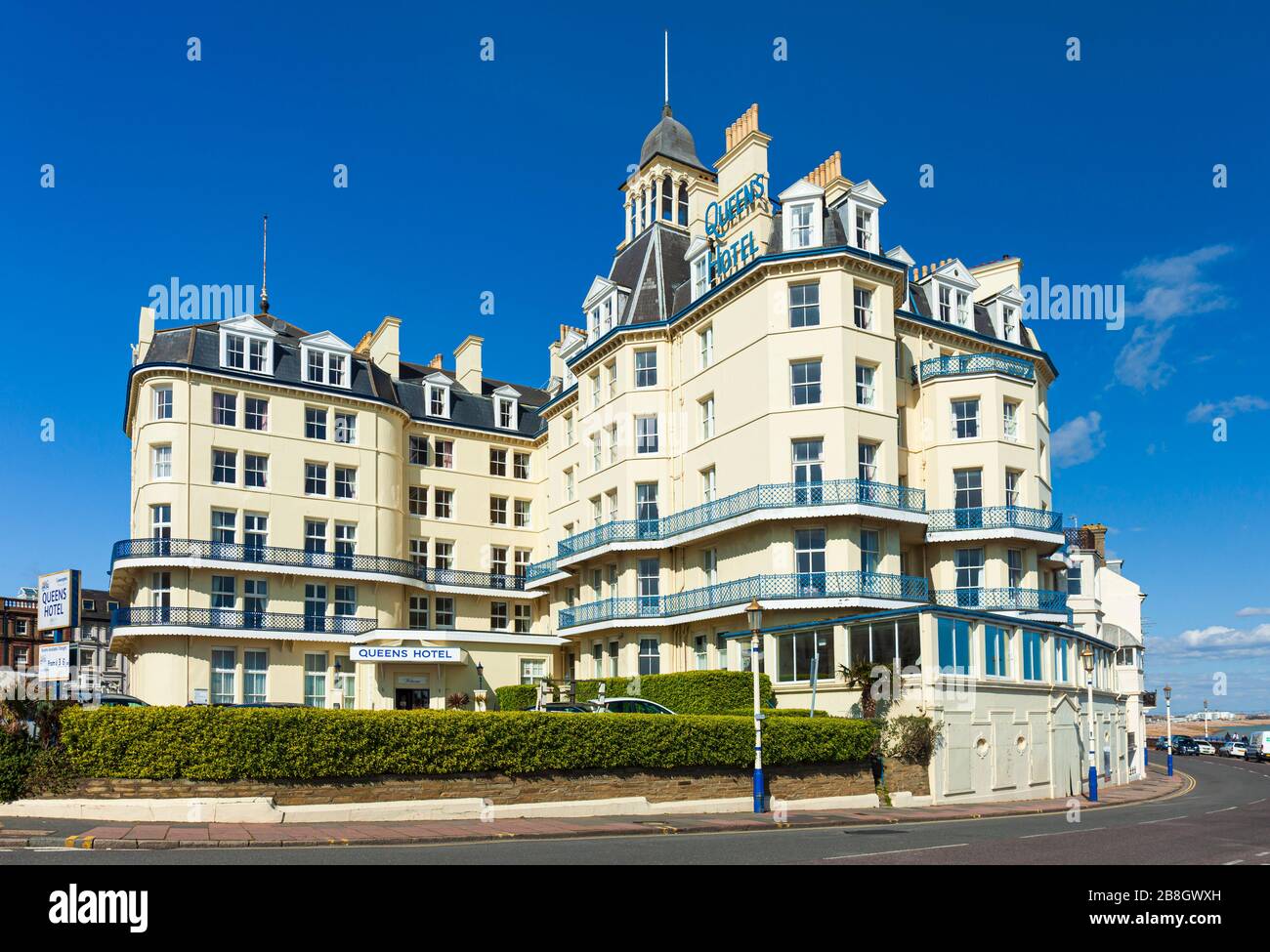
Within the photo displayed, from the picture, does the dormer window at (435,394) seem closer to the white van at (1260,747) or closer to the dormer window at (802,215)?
the dormer window at (802,215)

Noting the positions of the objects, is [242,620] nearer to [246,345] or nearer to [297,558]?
[297,558]

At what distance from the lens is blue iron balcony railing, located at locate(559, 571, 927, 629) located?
3900 cm

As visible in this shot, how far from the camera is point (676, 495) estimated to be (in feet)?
152

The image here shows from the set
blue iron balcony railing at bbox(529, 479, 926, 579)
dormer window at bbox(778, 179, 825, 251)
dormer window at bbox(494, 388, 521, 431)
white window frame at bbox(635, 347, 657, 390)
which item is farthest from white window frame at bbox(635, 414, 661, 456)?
dormer window at bbox(494, 388, 521, 431)

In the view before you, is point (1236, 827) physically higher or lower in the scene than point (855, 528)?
lower

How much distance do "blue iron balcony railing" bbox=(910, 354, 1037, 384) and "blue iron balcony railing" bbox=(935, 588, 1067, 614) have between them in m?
8.78

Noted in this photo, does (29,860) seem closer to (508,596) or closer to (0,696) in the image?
(0,696)

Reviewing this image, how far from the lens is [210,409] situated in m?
47.6

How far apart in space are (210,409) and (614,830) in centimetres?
3290

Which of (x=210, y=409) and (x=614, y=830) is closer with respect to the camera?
(x=614, y=830)

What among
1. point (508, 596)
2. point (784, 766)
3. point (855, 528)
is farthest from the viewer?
point (508, 596)

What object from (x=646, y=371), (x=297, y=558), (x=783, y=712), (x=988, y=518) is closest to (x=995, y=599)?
(x=988, y=518)
